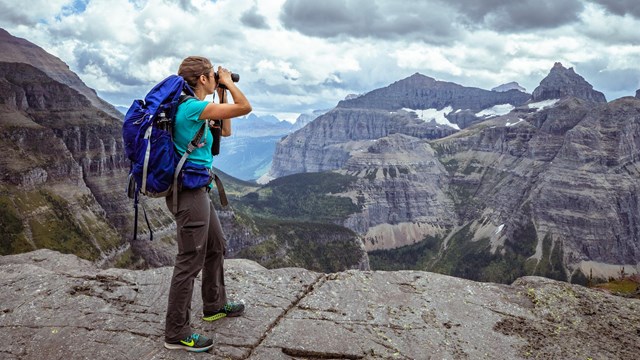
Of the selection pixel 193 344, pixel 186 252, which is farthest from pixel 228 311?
pixel 186 252

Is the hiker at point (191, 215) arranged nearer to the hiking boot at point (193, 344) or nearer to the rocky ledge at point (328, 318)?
the hiking boot at point (193, 344)

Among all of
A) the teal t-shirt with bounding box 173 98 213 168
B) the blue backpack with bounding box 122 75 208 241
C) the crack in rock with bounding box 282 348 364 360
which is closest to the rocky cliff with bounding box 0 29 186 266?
the blue backpack with bounding box 122 75 208 241

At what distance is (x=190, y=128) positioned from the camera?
870 cm

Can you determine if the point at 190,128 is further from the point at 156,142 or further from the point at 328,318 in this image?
the point at 328,318

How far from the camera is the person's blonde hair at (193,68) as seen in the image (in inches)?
357

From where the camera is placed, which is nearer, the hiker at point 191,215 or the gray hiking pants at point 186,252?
the hiker at point 191,215

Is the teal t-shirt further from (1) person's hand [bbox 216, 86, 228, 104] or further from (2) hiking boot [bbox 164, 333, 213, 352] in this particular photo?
(2) hiking boot [bbox 164, 333, 213, 352]

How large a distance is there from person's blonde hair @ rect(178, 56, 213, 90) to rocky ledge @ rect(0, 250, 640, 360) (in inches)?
217

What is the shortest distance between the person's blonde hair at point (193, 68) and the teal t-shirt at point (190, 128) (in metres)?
0.66

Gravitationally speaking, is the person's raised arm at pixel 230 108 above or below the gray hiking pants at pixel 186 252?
above

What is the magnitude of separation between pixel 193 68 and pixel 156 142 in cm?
177

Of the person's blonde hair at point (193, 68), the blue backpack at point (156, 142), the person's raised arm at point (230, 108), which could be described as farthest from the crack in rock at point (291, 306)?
the person's blonde hair at point (193, 68)

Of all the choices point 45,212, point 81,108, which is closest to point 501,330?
point 45,212

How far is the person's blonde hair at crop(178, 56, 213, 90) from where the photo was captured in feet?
29.7
